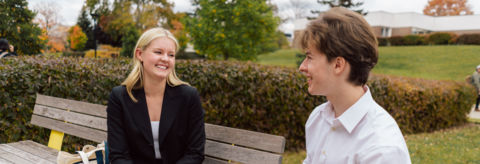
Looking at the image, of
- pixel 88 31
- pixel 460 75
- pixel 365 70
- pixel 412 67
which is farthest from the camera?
pixel 88 31

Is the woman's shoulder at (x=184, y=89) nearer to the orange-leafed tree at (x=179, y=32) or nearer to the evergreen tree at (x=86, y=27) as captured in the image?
the orange-leafed tree at (x=179, y=32)

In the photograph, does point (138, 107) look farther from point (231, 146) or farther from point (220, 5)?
point (220, 5)

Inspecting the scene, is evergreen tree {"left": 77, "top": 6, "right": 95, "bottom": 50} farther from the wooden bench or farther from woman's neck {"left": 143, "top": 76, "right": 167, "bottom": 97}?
woman's neck {"left": 143, "top": 76, "right": 167, "bottom": 97}

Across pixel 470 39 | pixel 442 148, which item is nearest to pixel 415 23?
pixel 470 39

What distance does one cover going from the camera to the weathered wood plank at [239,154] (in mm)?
2176

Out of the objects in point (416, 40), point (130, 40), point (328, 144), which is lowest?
point (328, 144)

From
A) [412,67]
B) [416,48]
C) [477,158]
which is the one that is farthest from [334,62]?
[416,48]

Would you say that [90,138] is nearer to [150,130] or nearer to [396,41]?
[150,130]

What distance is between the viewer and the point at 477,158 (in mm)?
5402

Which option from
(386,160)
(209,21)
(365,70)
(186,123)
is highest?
(209,21)

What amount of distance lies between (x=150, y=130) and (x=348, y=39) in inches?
66.0

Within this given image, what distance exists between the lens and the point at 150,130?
7.82 feet

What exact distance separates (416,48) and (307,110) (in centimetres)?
3673

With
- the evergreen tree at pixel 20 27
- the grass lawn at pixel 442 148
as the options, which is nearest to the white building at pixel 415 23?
the grass lawn at pixel 442 148
